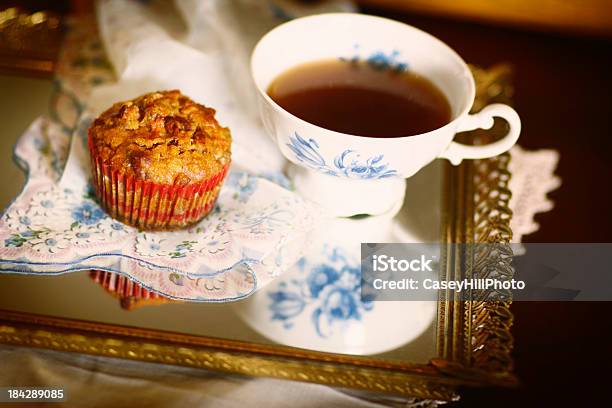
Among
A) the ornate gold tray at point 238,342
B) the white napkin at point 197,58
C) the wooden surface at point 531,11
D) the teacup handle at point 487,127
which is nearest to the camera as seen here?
the ornate gold tray at point 238,342

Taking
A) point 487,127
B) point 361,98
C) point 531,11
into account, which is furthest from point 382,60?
point 531,11

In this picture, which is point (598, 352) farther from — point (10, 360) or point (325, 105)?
point (10, 360)

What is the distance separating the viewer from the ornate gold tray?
0.65 metres

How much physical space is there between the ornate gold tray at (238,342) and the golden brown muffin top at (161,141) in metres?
0.14

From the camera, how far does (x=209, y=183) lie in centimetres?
72

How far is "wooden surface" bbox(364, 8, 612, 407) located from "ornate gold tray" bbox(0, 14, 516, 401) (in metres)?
0.07

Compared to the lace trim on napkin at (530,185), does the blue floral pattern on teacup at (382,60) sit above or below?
above

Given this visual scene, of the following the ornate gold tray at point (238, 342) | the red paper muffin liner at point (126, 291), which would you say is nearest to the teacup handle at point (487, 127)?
the ornate gold tray at point (238, 342)

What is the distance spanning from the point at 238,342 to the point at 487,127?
0.37 m

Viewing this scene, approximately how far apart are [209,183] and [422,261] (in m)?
0.27

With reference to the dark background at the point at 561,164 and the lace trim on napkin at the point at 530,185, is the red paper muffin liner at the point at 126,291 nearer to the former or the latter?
the dark background at the point at 561,164

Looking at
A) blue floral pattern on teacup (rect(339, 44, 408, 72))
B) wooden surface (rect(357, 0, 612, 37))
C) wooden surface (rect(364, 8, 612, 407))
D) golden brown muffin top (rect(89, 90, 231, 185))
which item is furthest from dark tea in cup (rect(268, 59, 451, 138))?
wooden surface (rect(357, 0, 612, 37))

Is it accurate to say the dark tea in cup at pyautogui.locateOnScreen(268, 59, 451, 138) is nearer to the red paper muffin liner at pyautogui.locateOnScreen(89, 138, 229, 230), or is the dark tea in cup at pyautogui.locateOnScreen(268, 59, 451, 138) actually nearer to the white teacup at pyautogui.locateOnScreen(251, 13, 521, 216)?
the white teacup at pyautogui.locateOnScreen(251, 13, 521, 216)

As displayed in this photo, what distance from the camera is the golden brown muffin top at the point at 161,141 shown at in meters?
0.68
